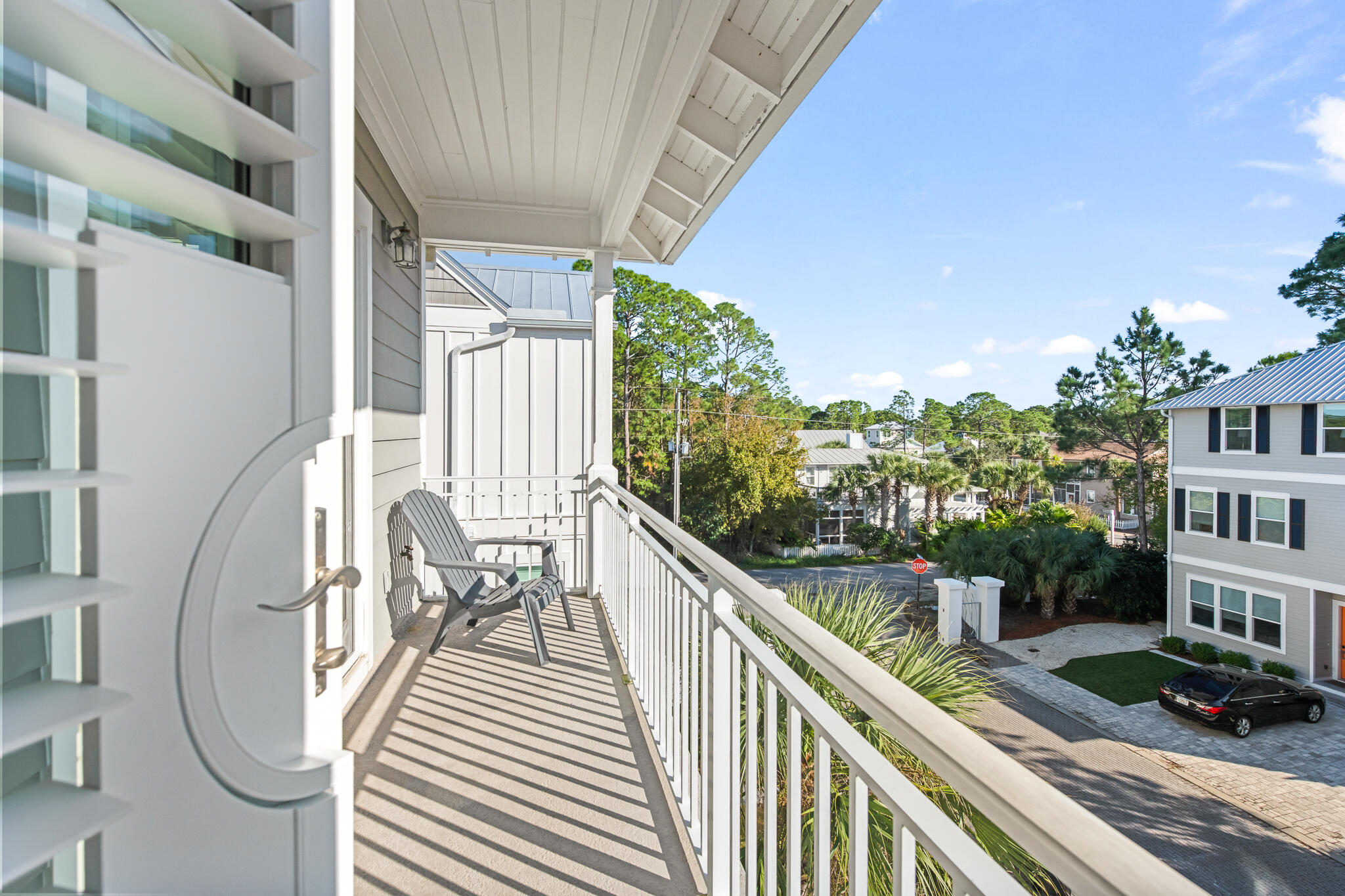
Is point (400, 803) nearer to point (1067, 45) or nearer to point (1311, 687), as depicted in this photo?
point (1311, 687)

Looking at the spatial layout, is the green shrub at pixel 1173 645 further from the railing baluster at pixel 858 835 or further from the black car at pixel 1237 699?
the railing baluster at pixel 858 835

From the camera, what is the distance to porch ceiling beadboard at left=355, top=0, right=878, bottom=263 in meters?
2.08

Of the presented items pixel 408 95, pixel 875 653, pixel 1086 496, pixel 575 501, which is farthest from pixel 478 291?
pixel 1086 496

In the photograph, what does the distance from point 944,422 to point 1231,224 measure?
29.5 m

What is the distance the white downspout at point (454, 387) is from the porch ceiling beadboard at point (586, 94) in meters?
1.86

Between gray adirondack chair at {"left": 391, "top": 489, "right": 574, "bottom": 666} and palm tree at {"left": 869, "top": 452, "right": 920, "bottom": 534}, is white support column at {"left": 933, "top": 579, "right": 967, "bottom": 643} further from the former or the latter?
gray adirondack chair at {"left": 391, "top": 489, "right": 574, "bottom": 666}

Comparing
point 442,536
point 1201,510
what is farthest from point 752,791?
point 1201,510

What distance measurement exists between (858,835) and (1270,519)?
56.4 feet

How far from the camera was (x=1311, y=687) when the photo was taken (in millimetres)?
11305

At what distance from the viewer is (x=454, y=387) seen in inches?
227

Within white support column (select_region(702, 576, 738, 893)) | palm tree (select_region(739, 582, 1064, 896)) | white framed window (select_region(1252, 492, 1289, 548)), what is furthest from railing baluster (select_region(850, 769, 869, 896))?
white framed window (select_region(1252, 492, 1289, 548))

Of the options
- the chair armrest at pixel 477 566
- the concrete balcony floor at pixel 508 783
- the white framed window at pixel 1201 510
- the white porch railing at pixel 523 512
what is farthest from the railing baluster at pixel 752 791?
the white framed window at pixel 1201 510

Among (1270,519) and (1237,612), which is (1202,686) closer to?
(1237,612)

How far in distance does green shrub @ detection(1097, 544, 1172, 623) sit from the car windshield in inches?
204
